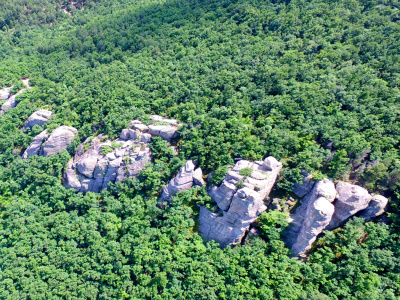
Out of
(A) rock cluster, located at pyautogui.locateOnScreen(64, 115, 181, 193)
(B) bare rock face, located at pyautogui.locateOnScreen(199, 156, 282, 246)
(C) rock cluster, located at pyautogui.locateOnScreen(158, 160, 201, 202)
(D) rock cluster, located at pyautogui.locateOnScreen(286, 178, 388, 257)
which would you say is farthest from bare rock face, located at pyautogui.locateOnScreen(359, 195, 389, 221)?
(A) rock cluster, located at pyautogui.locateOnScreen(64, 115, 181, 193)

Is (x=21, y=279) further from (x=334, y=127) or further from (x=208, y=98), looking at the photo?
(x=334, y=127)

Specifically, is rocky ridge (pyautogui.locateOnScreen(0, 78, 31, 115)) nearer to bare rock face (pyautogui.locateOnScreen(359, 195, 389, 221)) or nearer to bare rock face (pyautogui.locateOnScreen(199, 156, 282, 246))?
bare rock face (pyautogui.locateOnScreen(199, 156, 282, 246))

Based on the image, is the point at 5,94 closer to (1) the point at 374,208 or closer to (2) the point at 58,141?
(2) the point at 58,141

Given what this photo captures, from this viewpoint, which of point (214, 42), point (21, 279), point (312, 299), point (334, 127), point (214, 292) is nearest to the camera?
point (312, 299)

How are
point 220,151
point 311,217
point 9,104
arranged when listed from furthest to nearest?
point 9,104 < point 220,151 < point 311,217

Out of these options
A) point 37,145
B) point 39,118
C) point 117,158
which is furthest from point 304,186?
point 39,118

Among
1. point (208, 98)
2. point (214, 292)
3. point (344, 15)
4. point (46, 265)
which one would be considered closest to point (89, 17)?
point (208, 98)

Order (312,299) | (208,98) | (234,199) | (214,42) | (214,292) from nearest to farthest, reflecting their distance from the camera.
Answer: (312,299)
(214,292)
(234,199)
(208,98)
(214,42)
